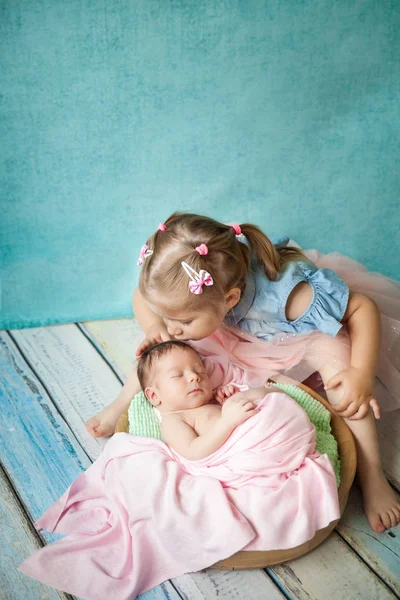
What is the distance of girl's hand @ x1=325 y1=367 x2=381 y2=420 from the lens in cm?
135

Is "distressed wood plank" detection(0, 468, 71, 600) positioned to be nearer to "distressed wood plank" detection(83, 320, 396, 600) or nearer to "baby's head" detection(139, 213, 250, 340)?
"distressed wood plank" detection(83, 320, 396, 600)

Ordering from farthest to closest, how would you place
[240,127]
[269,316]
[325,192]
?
[325,192]
[240,127]
[269,316]

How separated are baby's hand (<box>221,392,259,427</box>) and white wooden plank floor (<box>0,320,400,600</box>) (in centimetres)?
28

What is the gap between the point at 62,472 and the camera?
1.42 metres

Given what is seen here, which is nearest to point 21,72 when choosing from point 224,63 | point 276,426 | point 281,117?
point 224,63

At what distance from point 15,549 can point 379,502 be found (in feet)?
2.44

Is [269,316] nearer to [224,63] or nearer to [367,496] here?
[367,496]

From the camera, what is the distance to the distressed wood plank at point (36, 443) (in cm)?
136

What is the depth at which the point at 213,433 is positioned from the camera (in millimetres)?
1259

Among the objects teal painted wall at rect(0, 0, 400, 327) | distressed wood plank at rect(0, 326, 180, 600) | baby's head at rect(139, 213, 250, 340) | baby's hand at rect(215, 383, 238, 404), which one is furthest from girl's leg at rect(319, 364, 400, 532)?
teal painted wall at rect(0, 0, 400, 327)

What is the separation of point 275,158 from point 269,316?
23.9 inches

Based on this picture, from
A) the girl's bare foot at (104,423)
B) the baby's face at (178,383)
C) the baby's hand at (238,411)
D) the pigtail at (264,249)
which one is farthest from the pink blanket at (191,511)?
the pigtail at (264,249)

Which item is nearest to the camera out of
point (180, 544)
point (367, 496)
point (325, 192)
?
point (180, 544)

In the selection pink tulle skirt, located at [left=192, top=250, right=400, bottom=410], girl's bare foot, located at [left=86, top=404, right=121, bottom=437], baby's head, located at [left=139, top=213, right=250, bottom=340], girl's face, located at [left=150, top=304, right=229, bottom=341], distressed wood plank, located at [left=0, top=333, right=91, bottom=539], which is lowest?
distressed wood plank, located at [left=0, top=333, right=91, bottom=539]
